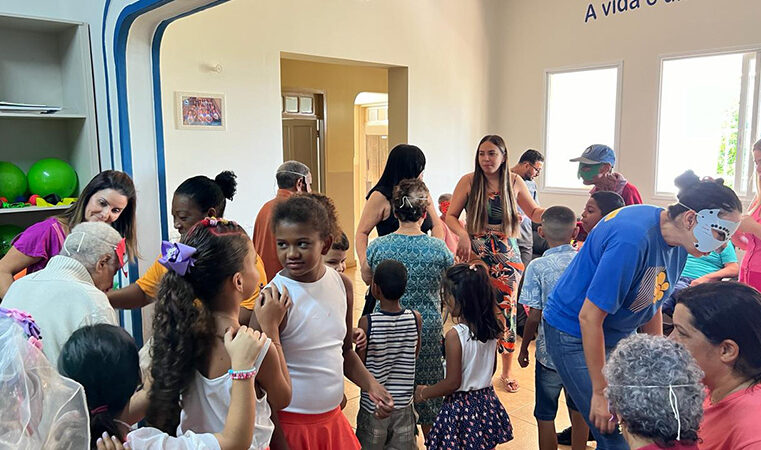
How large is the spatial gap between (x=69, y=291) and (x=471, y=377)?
57.3 inches

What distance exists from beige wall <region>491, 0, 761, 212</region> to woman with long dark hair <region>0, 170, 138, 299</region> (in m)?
5.59

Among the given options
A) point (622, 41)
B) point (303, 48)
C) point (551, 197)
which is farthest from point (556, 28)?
point (303, 48)

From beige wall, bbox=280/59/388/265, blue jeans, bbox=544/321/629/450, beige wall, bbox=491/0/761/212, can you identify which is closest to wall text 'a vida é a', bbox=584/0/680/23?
beige wall, bbox=491/0/761/212

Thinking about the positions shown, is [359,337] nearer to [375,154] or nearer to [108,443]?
[108,443]

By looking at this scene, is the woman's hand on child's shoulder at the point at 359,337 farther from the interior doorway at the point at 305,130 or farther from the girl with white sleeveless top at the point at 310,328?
the interior doorway at the point at 305,130

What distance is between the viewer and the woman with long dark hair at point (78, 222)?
7.45ft

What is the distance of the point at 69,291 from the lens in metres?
1.62

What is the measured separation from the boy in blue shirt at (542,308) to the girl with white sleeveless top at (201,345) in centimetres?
151

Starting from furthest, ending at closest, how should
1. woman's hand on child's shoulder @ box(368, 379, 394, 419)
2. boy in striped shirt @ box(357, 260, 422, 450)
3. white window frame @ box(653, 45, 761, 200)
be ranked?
white window frame @ box(653, 45, 761, 200) → boy in striped shirt @ box(357, 260, 422, 450) → woman's hand on child's shoulder @ box(368, 379, 394, 419)

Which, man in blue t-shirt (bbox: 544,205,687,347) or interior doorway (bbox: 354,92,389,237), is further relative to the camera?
interior doorway (bbox: 354,92,389,237)

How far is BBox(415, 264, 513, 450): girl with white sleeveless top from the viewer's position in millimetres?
2148

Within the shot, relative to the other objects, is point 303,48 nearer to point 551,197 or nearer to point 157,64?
point 157,64

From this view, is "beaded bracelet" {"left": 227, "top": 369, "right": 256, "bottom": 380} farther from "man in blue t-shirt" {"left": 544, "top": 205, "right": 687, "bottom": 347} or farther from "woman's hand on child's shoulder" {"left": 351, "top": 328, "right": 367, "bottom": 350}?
"man in blue t-shirt" {"left": 544, "top": 205, "right": 687, "bottom": 347}

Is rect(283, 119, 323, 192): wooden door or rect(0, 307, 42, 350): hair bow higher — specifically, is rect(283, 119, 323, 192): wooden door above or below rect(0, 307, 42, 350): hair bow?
above
